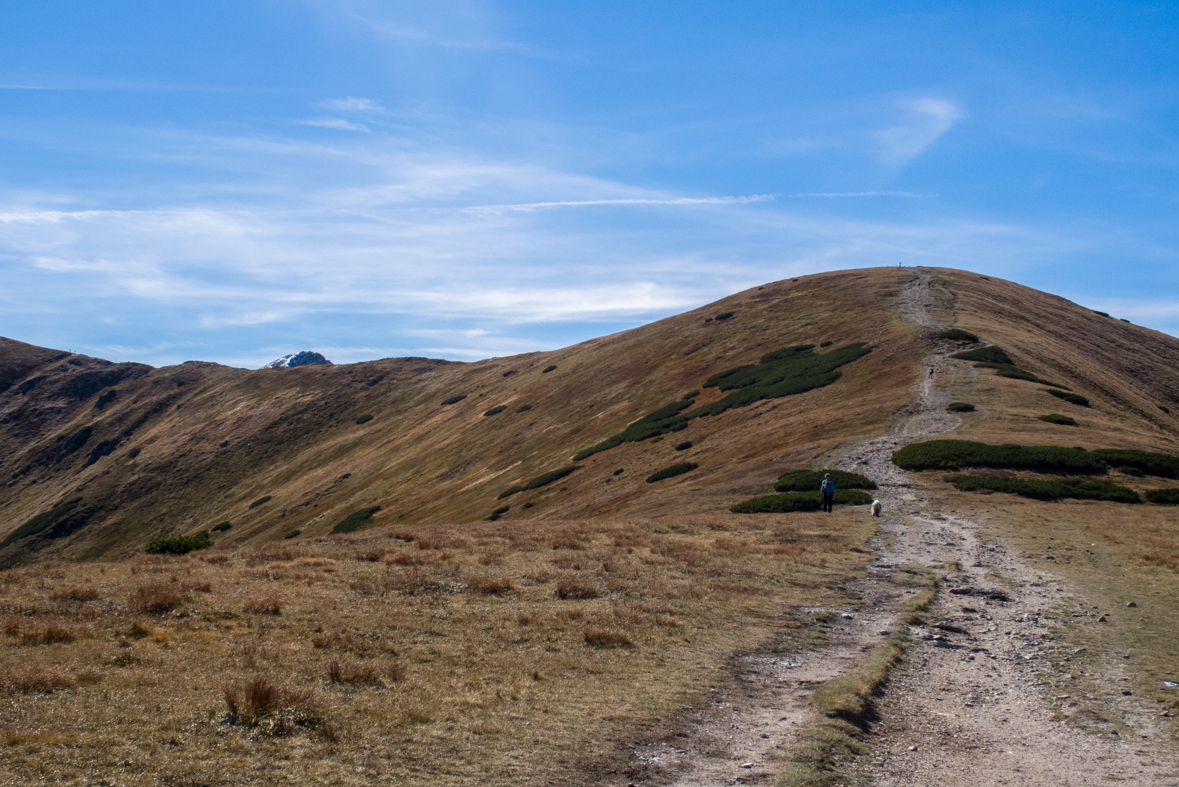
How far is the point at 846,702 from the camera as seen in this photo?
9.66 meters

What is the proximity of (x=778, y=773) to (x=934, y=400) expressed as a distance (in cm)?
3992

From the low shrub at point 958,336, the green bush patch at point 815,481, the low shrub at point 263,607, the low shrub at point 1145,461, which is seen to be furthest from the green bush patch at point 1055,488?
the low shrub at point 958,336

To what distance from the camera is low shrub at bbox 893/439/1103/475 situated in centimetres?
3136

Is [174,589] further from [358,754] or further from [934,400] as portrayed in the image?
[934,400]

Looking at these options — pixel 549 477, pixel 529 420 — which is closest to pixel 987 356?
pixel 549 477

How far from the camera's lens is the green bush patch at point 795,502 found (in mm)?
30161

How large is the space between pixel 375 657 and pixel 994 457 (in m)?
30.6

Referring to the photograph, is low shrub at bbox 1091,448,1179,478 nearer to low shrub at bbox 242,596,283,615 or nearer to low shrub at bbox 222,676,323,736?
low shrub at bbox 242,596,283,615

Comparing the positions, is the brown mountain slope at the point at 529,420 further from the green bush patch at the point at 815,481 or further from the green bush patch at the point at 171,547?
the green bush patch at the point at 171,547

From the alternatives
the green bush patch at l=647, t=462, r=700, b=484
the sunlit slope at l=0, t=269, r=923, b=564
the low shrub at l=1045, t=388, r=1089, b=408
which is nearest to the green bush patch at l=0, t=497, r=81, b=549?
the sunlit slope at l=0, t=269, r=923, b=564

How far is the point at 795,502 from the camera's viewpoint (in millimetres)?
30328

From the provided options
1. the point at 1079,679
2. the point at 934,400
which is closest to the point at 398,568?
the point at 1079,679

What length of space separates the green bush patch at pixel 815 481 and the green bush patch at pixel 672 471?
9.58m

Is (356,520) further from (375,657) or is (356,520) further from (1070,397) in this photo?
(1070,397)
